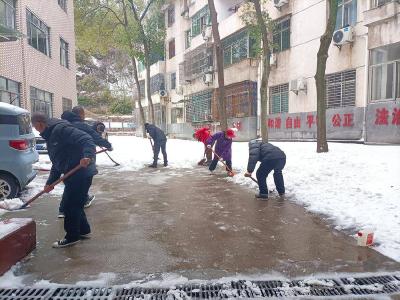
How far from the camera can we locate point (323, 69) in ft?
35.5

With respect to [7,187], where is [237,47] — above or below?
above

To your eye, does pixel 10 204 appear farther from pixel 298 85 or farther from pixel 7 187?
pixel 298 85

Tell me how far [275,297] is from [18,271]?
2.49 m

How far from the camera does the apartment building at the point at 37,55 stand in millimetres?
14742

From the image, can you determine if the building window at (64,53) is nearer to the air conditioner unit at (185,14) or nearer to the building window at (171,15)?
the air conditioner unit at (185,14)

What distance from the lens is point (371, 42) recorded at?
42.9ft

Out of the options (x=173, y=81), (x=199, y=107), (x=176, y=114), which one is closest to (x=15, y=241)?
(x=199, y=107)

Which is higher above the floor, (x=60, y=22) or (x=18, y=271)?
(x=60, y=22)

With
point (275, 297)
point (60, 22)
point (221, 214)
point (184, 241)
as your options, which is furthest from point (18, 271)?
point (60, 22)

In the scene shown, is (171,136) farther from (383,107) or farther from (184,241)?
(184,241)

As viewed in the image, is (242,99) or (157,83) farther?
(157,83)

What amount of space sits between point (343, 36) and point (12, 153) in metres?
12.6

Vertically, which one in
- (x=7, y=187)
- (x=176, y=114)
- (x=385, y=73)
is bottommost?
(x=7, y=187)

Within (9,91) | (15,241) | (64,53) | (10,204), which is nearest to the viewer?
(15,241)
